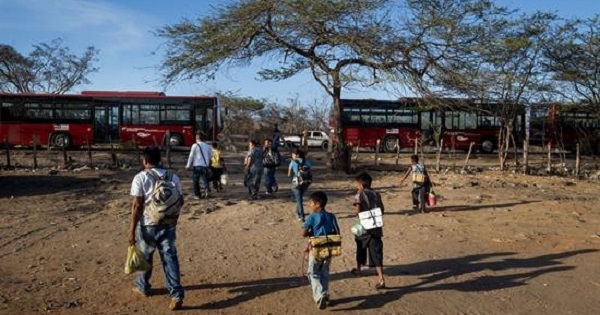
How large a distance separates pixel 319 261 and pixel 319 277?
169mm

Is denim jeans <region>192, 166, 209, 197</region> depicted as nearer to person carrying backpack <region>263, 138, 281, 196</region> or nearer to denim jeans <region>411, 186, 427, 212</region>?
person carrying backpack <region>263, 138, 281, 196</region>

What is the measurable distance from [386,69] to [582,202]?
640cm

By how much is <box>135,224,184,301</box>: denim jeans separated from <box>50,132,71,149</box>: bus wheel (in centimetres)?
2239

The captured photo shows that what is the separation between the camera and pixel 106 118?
27.8 metres

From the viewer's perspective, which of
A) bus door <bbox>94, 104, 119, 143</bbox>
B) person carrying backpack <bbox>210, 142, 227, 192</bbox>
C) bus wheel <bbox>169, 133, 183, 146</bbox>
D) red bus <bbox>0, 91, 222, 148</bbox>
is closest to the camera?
person carrying backpack <bbox>210, 142, 227, 192</bbox>

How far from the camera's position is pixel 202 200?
1347 centimetres

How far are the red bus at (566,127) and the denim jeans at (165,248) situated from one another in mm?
25282

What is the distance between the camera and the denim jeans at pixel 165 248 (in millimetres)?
6164

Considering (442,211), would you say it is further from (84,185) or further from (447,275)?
(84,185)

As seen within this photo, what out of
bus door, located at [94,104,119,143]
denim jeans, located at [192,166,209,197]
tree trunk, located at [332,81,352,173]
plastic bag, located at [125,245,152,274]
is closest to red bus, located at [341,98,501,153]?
tree trunk, located at [332,81,352,173]

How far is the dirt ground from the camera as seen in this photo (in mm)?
6602

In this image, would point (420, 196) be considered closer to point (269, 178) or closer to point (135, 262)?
point (269, 178)

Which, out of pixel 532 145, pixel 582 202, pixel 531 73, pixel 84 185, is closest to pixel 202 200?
pixel 84 185

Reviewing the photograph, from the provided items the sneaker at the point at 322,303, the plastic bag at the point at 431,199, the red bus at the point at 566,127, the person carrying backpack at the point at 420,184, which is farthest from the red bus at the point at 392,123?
the sneaker at the point at 322,303
